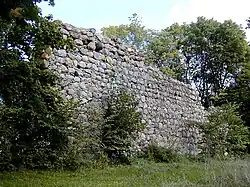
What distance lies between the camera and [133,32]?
27969 millimetres

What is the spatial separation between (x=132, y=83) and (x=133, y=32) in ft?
58.4

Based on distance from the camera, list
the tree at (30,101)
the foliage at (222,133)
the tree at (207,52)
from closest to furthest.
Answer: the tree at (30,101), the foliage at (222,133), the tree at (207,52)

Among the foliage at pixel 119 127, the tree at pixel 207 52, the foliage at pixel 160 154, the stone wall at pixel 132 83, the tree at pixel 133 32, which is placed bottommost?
the foliage at pixel 160 154

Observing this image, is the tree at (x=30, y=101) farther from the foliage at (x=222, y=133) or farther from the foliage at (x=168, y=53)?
the foliage at (x=168, y=53)

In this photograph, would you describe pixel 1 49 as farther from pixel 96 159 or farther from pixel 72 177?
pixel 96 159

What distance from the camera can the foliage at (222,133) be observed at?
12.5m

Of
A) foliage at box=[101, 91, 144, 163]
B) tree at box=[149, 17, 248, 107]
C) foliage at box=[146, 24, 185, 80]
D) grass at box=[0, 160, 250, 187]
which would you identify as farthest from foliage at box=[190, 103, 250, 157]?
foliage at box=[146, 24, 185, 80]

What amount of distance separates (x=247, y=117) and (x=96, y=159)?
423 inches

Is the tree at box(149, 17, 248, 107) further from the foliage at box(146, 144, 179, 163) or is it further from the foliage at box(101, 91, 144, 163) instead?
the foliage at box(101, 91, 144, 163)

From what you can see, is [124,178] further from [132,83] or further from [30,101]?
[132,83]

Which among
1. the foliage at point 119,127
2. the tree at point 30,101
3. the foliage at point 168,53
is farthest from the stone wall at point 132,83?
the foliage at point 168,53

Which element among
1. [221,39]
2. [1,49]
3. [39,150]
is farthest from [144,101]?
[221,39]

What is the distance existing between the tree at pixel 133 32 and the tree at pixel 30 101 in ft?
66.7

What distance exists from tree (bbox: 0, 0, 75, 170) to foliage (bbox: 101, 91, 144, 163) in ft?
4.22
